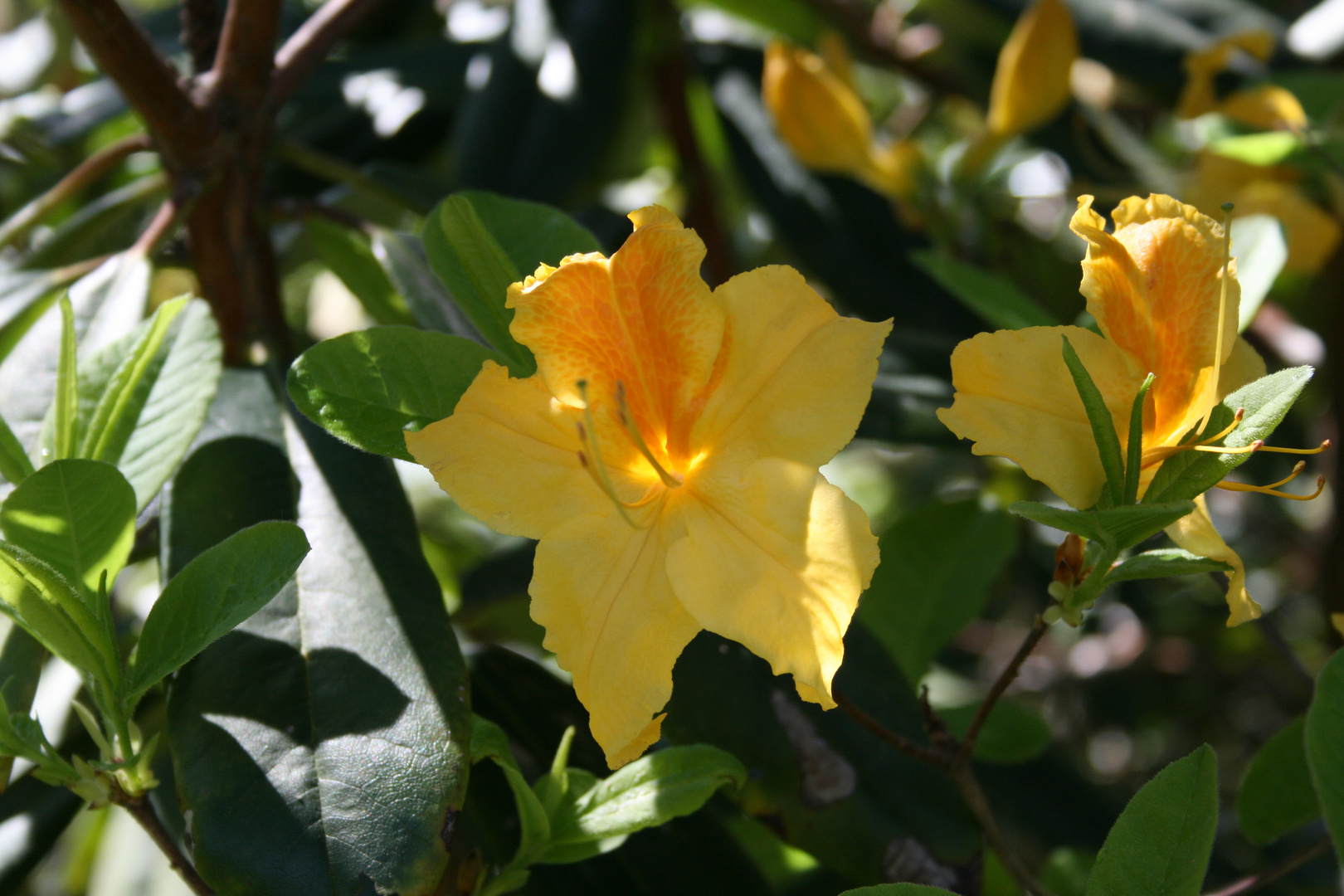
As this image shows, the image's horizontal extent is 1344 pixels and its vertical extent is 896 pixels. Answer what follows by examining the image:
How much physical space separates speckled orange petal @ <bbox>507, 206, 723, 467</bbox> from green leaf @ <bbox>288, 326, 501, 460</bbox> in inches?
2.6

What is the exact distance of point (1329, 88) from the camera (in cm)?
120

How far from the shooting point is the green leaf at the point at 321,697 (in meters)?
0.61

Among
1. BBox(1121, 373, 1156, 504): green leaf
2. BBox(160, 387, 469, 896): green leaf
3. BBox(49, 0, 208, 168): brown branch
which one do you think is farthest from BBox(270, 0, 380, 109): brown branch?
BBox(1121, 373, 1156, 504): green leaf

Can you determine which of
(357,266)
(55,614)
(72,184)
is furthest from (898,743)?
(72,184)

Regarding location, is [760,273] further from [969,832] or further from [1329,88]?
→ [1329,88]

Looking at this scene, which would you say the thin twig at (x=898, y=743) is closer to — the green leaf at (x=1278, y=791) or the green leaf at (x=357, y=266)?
the green leaf at (x=1278, y=791)

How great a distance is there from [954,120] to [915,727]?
4.80ft

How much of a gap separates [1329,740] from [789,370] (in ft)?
1.26

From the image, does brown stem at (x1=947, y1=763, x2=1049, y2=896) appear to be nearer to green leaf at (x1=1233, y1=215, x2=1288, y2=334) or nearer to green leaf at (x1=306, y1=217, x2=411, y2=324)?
green leaf at (x1=1233, y1=215, x2=1288, y2=334)

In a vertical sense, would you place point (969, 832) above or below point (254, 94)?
below

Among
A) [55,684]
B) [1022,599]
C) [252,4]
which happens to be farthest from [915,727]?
[1022,599]

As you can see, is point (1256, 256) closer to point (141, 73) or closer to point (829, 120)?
point (829, 120)

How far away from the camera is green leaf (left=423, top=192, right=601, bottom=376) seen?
0.62 metres

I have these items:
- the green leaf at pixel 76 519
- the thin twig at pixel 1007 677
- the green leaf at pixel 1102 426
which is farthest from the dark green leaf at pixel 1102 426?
the green leaf at pixel 76 519
